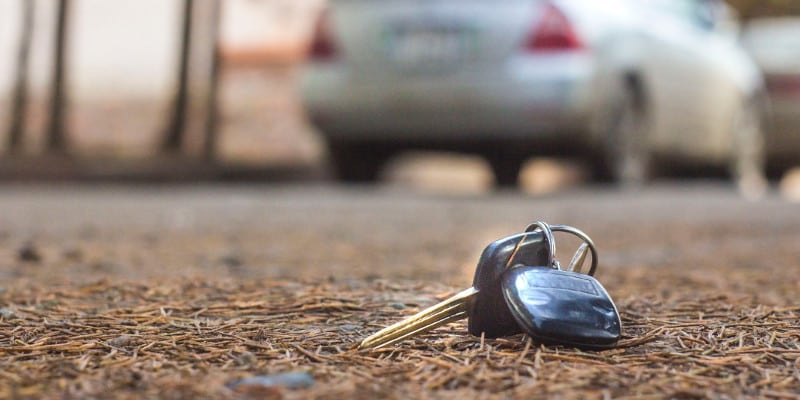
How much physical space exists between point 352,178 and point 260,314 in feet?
17.8

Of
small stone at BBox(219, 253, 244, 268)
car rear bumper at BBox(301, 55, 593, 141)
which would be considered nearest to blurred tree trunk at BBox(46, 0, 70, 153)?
car rear bumper at BBox(301, 55, 593, 141)

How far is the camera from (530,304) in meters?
1.58

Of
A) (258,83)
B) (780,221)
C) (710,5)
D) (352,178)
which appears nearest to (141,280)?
(780,221)

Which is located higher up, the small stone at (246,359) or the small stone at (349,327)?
the small stone at (246,359)

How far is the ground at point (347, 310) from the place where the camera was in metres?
1.48

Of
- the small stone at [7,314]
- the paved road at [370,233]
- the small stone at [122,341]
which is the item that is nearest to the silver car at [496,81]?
the paved road at [370,233]

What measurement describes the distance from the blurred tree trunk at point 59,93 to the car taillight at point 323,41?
359cm

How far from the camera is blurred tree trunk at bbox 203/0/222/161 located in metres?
10.1

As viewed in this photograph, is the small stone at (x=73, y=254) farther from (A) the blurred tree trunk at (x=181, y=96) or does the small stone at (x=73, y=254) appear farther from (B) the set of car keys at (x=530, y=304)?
(A) the blurred tree trunk at (x=181, y=96)

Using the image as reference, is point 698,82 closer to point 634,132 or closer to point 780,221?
point 634,132

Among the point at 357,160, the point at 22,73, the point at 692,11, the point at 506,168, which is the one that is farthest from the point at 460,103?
the point at 22,73

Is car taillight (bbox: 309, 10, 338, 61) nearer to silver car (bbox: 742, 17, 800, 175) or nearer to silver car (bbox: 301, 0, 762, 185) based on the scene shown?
silver car (bbox: 301, 0, 762, 185)

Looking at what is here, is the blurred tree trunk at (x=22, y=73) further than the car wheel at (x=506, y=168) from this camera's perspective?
Yes

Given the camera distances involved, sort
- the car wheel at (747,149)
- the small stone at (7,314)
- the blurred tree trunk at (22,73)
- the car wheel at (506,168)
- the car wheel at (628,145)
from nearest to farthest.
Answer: the small stone at (7,314) < the car wheel at (628,145) < the car wheel at (506,168) < the car wheel at (747,149) < the blurred tree trunk at (22,73)
